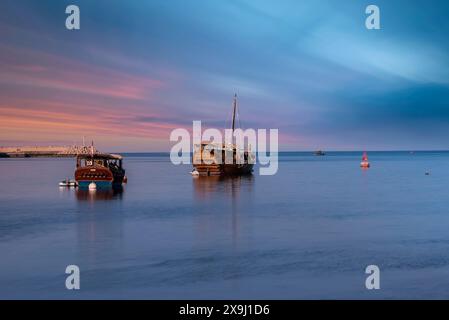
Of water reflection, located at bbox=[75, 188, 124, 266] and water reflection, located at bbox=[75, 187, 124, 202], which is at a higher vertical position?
water reflection, located at bbox=[75, 187, 124, 202]

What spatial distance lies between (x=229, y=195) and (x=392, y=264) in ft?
122

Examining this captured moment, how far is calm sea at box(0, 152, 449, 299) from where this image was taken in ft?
70.3

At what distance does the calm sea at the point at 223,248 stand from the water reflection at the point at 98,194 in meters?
2.20

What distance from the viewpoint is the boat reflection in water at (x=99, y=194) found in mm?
57625

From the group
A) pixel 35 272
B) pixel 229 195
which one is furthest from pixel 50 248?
pixel 229 195

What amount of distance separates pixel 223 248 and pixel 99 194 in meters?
34.7

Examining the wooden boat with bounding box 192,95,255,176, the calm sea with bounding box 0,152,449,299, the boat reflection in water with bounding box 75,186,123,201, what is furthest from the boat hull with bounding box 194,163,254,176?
the calm sea with bounding box 0,152,449,299

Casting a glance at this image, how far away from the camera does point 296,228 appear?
37469 mm

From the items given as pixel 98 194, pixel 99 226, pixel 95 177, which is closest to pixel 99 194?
pixel 98 194

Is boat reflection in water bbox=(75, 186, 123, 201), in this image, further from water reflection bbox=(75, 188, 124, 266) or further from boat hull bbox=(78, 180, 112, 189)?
boat hull bbox=(78, 180, 112, 189)

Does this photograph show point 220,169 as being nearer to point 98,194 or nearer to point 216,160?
point 216,160

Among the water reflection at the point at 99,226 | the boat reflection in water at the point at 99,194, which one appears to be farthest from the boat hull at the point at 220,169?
the water reflection at the point at 99,226

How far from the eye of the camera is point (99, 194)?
6188cm

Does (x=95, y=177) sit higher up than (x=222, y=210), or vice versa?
(x=95, y=177)
